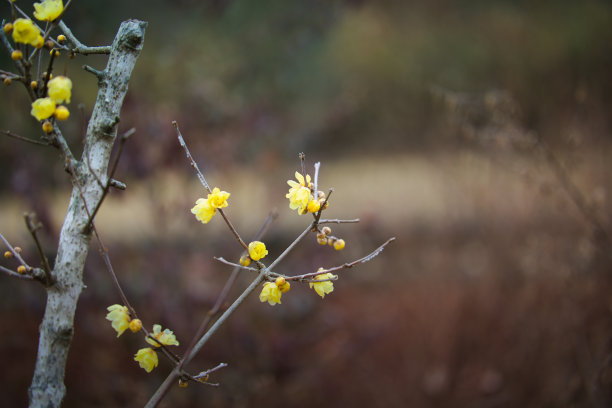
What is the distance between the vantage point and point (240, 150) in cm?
279

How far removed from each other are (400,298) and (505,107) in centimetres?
190

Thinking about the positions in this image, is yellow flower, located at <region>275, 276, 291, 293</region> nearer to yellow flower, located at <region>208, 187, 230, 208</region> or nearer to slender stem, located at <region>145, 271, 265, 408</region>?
slender stem, located at <region>145, 271, 265, 408</region>

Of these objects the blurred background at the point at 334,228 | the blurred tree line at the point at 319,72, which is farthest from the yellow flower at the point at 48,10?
the blurred background at the point at 334,228

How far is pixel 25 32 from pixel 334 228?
10.6ft

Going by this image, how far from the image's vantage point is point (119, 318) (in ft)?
2.34

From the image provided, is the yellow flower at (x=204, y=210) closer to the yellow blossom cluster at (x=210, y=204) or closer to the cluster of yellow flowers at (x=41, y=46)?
the yellow blossom cluster at (x=210, y=204)

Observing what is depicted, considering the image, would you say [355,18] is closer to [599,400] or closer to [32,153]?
[32,153]

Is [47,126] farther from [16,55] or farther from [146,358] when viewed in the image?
[146,358]

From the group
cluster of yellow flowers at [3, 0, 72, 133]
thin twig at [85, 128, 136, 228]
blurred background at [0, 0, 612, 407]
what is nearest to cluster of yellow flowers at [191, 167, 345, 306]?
thin twig at [85, 128, 136, 228]

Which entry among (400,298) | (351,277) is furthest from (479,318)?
(351,277)

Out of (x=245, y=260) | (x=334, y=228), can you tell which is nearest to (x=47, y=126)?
(x=245, y=260)

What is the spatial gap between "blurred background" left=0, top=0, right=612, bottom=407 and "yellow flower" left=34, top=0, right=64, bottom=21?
136cm

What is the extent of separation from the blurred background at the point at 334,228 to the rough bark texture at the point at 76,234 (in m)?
1.19

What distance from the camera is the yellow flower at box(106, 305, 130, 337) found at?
71cm
